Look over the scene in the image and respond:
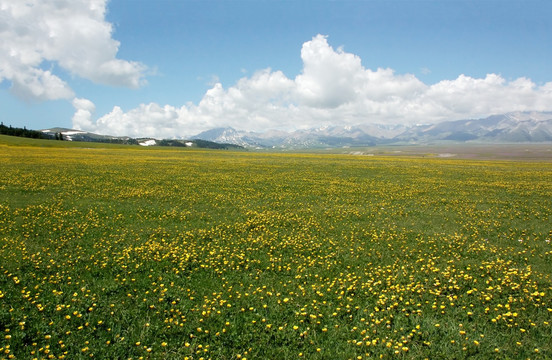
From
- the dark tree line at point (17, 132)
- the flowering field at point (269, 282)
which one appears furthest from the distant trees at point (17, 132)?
the flowering field at point (269, 282)

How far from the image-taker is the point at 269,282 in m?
11.8

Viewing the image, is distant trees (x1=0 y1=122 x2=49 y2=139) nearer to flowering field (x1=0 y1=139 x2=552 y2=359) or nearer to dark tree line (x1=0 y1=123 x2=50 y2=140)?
dark tree line (x1=0 y1=123 x2=50 y2=140)

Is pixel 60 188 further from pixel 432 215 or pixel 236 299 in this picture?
pixel 432 215

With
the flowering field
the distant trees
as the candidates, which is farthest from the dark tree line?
the flowering field

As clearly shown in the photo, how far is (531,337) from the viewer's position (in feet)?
27.6

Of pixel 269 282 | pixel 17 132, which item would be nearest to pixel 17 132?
pixel 17 132

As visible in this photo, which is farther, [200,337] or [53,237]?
[53,237]

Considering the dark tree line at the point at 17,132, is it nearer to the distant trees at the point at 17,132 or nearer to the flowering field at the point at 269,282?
the distant trees at the point at 17,132

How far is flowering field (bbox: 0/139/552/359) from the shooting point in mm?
8211

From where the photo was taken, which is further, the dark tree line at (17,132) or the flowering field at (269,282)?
the dark tree line at (17,132)

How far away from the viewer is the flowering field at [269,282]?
8.21m

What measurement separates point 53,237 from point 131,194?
39.9ft

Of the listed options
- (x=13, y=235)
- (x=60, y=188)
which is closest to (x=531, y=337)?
(x=13, y=235)

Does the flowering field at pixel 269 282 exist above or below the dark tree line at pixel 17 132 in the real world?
below
